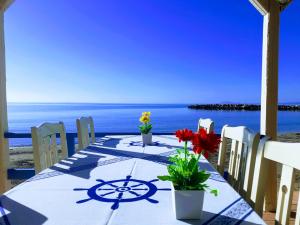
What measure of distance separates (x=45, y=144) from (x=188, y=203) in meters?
1.30

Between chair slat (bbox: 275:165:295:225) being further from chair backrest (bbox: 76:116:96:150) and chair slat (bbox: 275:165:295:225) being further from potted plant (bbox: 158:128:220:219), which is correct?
chair backrest (bbox: 76:116:96:150)

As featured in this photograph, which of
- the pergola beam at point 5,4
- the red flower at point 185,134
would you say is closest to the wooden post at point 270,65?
the red flower at point 185,134

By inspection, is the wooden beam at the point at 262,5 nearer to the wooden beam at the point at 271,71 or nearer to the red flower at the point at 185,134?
the wooden beam at the point at 271,71

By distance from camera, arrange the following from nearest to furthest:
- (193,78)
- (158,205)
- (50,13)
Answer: (158,205)
(50,13)
(193,78)

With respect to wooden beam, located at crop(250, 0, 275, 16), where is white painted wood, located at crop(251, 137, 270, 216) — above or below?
below

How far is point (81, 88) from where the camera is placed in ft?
128

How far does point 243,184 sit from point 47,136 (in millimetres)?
1274

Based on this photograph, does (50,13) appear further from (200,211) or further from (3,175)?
(200,211)

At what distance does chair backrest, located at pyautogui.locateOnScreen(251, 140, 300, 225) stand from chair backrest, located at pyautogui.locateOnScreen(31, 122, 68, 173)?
1177 millimetres

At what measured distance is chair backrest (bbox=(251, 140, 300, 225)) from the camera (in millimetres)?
985

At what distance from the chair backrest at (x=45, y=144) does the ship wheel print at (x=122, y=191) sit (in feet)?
1.91

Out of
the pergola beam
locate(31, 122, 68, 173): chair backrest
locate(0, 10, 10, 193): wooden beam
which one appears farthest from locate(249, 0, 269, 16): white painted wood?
locate(0, 10, 10, 193): wooden beam

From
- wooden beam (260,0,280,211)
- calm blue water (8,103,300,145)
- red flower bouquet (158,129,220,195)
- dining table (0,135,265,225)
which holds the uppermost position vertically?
wooden beam (260,0,280,211)

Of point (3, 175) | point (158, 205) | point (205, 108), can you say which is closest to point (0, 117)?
point (3, 175)
